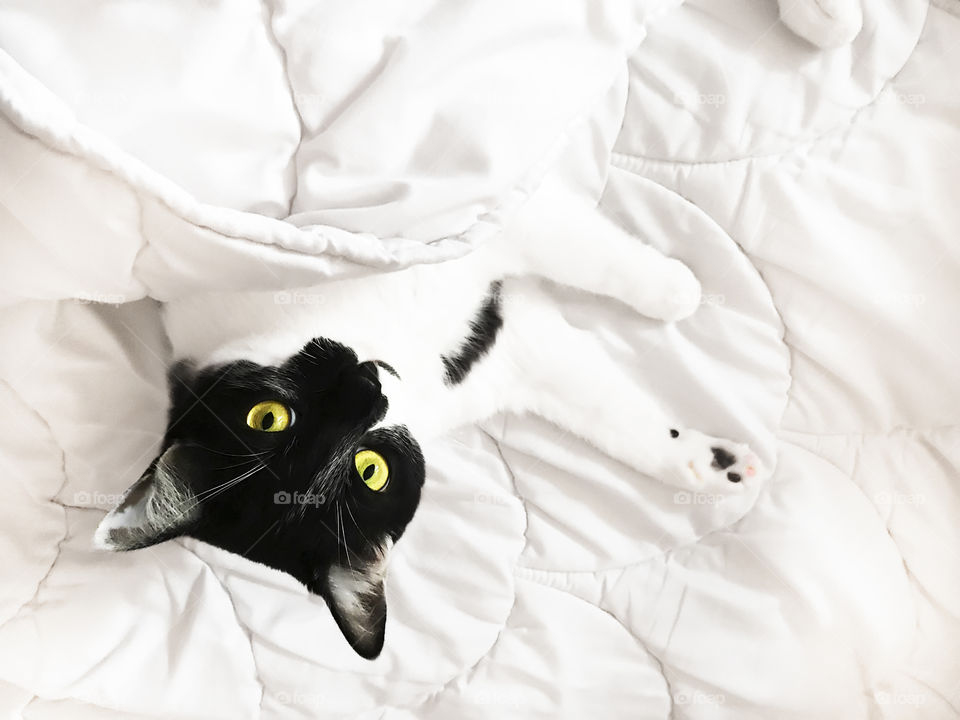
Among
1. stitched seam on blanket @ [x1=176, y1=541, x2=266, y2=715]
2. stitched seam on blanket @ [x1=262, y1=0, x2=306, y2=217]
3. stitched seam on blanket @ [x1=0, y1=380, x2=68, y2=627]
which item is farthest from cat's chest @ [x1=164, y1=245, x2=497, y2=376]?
stitched seam on blanket @ [x1=176, y1=541, x2=266, y2=715]

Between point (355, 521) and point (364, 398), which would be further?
point (355, 521)

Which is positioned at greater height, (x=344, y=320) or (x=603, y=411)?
(x=344, y=320)

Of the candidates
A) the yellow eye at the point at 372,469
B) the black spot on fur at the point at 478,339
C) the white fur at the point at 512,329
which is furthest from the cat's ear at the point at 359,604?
the black spot on fur at the point at 478,339

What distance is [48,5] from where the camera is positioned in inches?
36.7

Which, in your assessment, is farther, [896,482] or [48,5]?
[896,482]

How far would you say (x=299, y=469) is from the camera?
1021mm

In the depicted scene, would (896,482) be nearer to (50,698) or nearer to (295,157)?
(295,157)

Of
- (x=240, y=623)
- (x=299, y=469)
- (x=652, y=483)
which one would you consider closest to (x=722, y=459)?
(x=652, y=483)

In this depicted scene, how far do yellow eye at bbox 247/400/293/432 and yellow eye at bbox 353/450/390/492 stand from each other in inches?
4.3

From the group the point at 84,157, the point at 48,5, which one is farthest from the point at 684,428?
the point at 48,5

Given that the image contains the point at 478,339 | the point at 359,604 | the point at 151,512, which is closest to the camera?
the point at 151,512

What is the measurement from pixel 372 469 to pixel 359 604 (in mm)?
189

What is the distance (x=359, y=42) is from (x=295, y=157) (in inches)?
7.0

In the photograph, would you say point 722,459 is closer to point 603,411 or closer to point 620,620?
point 603,411
